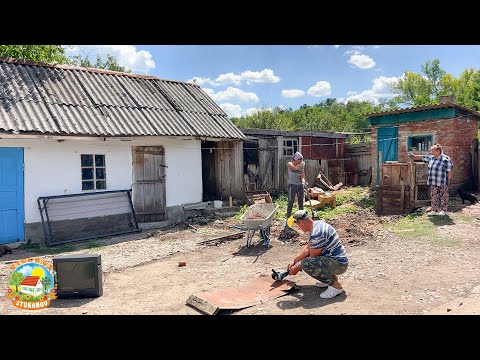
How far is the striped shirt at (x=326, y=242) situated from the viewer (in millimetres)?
5536

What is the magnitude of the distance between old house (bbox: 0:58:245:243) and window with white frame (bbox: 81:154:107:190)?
0.03m

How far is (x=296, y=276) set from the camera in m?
6.79

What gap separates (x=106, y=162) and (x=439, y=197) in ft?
31.5

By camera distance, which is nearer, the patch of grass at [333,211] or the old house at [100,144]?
the old house at [100,144]

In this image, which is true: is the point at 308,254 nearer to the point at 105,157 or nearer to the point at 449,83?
the point at 105,157

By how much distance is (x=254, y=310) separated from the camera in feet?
17.2

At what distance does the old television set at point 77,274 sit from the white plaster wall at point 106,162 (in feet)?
15.4

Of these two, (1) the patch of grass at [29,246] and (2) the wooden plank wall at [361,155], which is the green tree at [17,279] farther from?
(2) the wooden plank wall at [361,155]

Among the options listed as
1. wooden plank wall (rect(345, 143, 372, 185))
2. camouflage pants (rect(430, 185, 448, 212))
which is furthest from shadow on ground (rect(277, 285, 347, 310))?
wooden plank wall (rect(345, 143, 372, 185))

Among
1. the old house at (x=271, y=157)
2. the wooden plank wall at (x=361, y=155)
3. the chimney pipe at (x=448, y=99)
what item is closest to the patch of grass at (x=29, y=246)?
the old house at (x=271, y=157)

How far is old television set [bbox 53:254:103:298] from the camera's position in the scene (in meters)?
5.84

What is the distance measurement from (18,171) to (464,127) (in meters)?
14.3

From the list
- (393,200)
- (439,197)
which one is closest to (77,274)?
(393,200)

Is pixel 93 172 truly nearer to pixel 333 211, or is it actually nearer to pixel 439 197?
pixel 333 211
